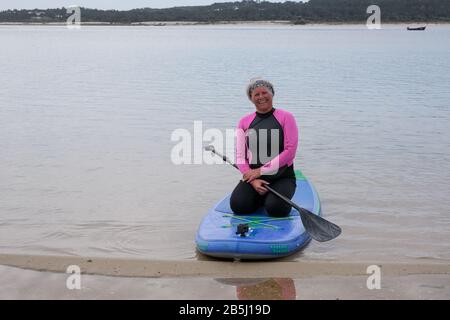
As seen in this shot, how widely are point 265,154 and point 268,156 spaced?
35 millimetres

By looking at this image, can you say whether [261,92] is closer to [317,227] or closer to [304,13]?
[317,227]

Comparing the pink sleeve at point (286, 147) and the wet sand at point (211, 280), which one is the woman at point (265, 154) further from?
the wet sand at point (211, 280)

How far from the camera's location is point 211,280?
4.55 metres

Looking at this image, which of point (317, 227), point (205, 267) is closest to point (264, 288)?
point (205, 267)

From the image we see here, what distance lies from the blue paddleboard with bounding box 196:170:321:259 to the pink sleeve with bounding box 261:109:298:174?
44 cm

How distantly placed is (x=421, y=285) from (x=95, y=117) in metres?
10.7

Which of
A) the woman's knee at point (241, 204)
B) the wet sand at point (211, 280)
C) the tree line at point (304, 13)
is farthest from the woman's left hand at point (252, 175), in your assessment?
the tree line at point (304, 13)

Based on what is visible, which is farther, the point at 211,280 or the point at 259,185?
the point at 259,185

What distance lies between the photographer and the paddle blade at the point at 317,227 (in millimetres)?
5438

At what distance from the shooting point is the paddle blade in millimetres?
5438

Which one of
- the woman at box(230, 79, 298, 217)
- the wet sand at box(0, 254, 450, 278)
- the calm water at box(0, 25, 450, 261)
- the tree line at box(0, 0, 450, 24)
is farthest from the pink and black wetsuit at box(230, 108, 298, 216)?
the tree line at box(0, 0, 450, 24)

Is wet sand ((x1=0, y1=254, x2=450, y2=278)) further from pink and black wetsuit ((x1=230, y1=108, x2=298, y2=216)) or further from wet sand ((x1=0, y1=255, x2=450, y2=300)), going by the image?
pink and black wetsuit ((x1=230, y1=108, x2=298, y2=216))

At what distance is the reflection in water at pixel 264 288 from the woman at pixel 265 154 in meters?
1.26
